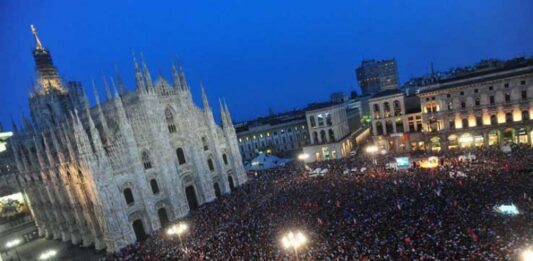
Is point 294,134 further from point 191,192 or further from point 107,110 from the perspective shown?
point 107,110

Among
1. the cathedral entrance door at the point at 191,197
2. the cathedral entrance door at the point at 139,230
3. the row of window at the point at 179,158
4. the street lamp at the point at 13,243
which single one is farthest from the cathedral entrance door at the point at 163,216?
the street lamp at the point at 13,243

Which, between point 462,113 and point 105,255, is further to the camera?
point 462,113

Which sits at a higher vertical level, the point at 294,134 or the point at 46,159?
the point at 46,159

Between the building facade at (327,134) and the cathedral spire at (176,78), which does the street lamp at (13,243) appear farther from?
the building facade at (327,134)

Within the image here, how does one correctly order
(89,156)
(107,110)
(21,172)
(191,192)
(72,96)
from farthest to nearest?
(72,96)
(21,172)
(191,192)
(107,110)
(89,156)

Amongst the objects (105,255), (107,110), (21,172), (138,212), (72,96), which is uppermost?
(72,96)

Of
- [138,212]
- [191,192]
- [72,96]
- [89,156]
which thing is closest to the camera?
[89,156]

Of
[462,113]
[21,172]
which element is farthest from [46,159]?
[462,113]

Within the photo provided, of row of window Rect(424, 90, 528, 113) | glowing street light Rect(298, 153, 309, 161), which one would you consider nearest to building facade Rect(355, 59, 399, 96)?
glowing street light Rect(298, 153, 309, 161)
